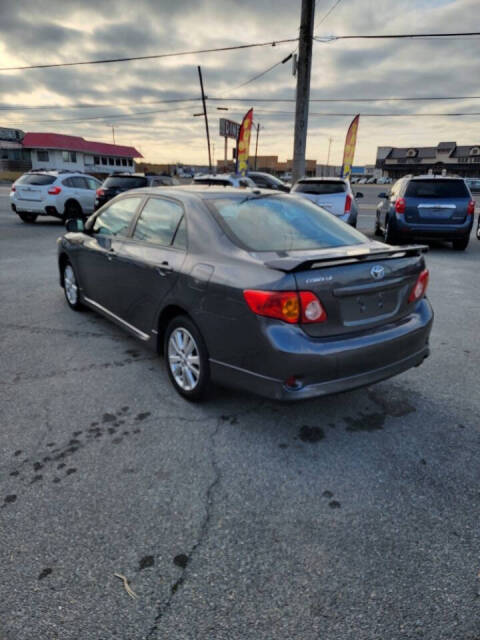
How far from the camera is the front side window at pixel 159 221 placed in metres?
3.57

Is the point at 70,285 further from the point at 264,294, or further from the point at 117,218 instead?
the point at 264,294

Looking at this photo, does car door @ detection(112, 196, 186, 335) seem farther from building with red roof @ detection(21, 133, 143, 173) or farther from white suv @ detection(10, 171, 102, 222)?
building with red roof @ detection(21, 133, 143, 173)

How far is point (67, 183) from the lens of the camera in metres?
14.4

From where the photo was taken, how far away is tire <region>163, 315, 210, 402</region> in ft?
10.3

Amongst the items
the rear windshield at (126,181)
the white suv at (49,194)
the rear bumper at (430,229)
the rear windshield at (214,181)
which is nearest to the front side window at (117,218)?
the rear windshield at (214,181)

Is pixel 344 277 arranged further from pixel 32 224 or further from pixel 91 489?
pixel 32 224

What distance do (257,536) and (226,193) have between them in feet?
8.70

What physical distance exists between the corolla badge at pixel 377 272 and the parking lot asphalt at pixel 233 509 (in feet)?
3.54

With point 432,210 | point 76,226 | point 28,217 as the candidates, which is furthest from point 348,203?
point 28,217

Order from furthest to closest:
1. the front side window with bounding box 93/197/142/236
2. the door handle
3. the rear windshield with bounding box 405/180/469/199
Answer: the rear windshield with bounding box 405/180/469/199 → the front side window with bounding box 93/197/142/236 → the door handle

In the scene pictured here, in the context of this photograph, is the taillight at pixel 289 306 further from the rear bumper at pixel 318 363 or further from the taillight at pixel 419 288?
the taillight at pixel 419 288

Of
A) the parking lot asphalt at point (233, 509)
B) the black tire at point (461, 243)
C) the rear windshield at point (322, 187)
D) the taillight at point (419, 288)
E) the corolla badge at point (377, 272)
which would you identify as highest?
the rear windshield at point (322, 187)

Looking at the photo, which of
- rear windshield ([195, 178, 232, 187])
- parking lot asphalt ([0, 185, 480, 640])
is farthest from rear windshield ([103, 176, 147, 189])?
parking lot asphalt ([0, 185, 480, 640])

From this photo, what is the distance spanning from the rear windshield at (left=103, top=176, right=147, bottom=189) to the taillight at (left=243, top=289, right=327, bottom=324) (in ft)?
42.4
